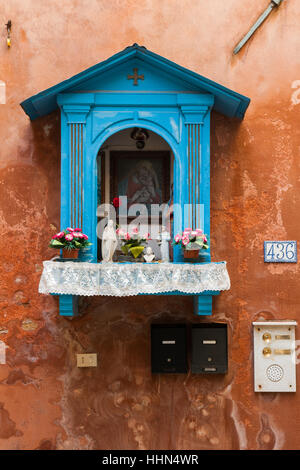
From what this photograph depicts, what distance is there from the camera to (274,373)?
340 centimetres

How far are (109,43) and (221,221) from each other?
1639 mm

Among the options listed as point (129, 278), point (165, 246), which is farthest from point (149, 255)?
point (129, 278)

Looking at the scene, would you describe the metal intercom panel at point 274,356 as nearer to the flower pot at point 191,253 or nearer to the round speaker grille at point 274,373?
the round speaker grille at point 274,373

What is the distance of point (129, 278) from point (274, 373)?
4.46ft

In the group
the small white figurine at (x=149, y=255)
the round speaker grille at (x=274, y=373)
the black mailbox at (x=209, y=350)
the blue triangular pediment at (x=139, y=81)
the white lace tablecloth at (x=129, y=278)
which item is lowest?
the round speaker grille at (x=274, y=373)

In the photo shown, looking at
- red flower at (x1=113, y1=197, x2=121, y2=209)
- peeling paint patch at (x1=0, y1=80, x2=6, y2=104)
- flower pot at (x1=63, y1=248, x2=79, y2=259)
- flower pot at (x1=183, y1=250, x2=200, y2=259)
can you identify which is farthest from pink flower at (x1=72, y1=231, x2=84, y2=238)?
peeling paint patch at (x1=0, y1=80, x2=6, y2=104)

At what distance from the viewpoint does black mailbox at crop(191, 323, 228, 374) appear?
10.9ft

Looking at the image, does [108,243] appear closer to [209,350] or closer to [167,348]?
[167,348]

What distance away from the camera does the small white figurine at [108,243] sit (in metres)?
3.17

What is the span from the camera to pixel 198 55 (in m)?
3.55

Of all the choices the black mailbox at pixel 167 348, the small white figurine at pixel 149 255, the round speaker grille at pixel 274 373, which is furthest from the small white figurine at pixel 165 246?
the round speaker grille at pixel 274 373

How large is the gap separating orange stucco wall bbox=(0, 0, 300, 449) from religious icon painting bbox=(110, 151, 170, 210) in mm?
396

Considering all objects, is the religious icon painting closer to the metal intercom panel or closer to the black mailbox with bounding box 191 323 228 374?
the black mailbox with bounding box 191 323 228 374

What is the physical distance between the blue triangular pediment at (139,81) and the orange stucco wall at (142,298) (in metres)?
0.34
